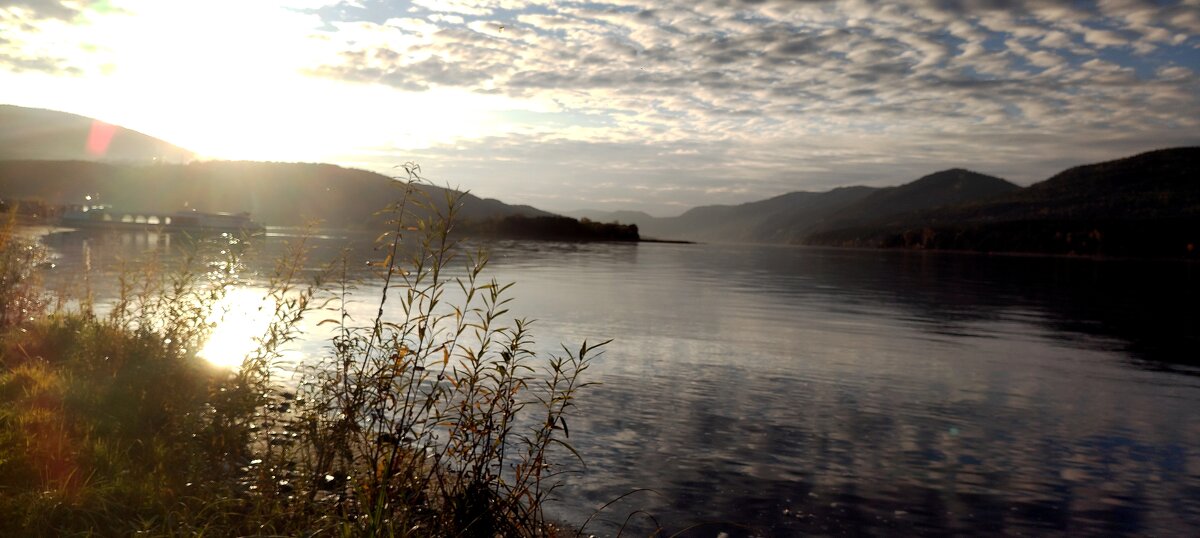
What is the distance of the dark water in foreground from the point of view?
8.90 metres

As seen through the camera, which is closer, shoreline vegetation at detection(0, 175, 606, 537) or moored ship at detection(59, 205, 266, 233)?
shoreline vegetation at detection(0, 175, 606, 537)

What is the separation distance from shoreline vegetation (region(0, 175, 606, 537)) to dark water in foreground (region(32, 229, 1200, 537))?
1.45 metres

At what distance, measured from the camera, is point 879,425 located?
1266 centimetres

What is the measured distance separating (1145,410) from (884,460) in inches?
294

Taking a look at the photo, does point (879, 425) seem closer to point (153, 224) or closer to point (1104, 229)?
point (153, 224)

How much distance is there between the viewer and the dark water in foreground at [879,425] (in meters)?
8.90

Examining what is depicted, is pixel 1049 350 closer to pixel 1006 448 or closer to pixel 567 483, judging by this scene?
pixel 1006 448

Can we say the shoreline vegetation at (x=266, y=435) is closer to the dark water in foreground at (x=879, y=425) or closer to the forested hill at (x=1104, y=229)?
the dark water in foreground at (x=879, y=425)

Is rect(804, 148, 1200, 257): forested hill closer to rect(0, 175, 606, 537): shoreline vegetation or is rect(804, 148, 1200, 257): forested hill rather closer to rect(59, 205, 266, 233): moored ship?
rect(59, 205, 266, 233): moored ship

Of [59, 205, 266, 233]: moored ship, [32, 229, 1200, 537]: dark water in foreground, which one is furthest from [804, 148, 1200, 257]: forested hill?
[59, 205, 266, 233]: moored ship

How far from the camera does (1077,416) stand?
547 inches

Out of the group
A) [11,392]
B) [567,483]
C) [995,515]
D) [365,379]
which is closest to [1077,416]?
[995,515]

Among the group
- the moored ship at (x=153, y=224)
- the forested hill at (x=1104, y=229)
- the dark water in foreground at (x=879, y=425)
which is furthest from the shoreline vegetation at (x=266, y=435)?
the forested hill at (x=1104, y=229)

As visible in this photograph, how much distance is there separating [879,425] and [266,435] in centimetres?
955
